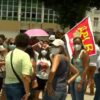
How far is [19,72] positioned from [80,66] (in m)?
2.24

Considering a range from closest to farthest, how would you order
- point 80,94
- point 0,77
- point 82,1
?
point 80,94 < point 0,77 < point 82,1

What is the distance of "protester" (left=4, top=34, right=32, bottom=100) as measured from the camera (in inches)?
307

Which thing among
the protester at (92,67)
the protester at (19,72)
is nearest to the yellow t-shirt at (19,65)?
the protester at (19,72)

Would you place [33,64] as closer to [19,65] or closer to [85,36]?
[19,65]

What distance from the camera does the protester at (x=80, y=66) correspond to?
9711mm

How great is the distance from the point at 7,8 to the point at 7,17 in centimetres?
239

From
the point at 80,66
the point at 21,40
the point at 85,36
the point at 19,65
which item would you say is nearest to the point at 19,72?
the point at 19,65

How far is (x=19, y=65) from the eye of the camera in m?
7.82

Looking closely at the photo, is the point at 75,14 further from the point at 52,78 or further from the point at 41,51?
the point at 52,78

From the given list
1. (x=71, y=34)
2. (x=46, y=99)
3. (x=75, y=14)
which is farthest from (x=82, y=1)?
(x=46, y=99)

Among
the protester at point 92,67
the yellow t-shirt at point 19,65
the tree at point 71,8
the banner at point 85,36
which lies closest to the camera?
the yellow t-shirt at point 19,65

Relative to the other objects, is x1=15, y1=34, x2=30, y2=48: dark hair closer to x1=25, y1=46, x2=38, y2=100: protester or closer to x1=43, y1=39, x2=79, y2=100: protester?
x1=43, y1=39, x2=79, y2=100: protester

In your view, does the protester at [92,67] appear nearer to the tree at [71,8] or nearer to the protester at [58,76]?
the protester at [58,76]

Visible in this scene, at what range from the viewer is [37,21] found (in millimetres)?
75000
